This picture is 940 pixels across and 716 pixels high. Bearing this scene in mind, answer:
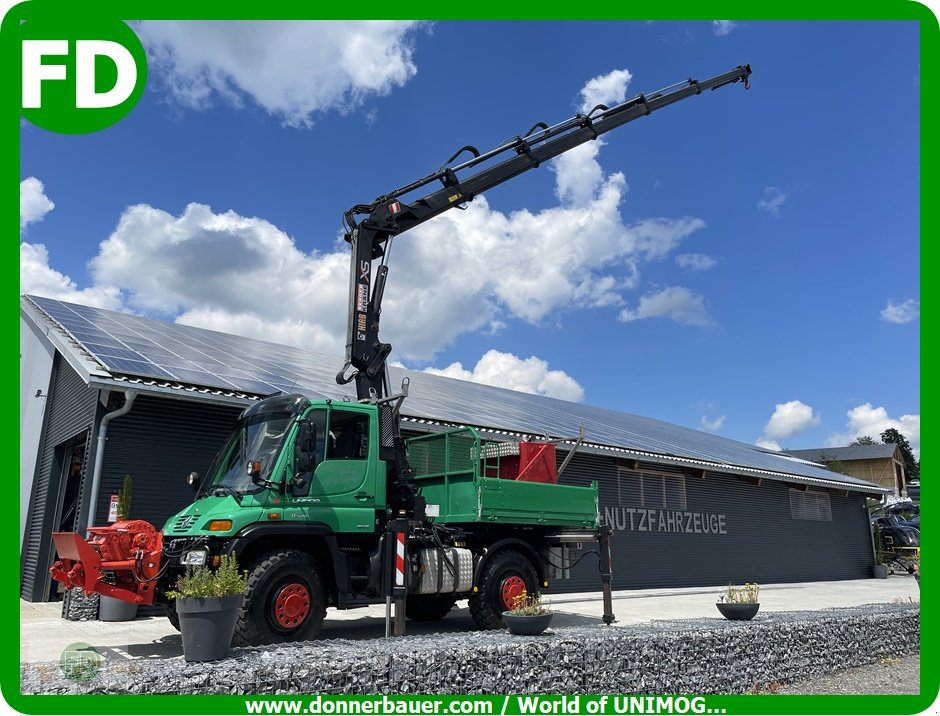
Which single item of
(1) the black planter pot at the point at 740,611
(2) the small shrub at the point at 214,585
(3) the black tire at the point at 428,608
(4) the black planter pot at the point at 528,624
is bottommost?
(3) the black tire at the point at 428,608

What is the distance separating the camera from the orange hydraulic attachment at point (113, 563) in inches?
290

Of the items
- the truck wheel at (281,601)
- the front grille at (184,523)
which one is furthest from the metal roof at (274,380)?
the truck wheel at (281,601)

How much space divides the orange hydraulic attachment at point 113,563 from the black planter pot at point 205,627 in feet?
7.08

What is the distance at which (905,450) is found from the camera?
3135 inches

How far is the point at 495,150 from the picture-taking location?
38.9ft

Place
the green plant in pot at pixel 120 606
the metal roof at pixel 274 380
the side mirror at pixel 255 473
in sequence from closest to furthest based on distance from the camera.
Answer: the side mirror at pixel 255 473, the green plant in pot at pixel 120 606, the metal roof at pixel 274 380

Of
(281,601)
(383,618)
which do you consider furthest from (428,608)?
(281,601)

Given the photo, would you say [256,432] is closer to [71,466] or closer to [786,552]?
[71,466]

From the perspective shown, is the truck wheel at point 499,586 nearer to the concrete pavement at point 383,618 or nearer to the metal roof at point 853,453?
the concrete pavement at point 383,618

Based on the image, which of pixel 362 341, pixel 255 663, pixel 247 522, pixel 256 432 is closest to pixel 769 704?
pixel 255 663

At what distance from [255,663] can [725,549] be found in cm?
1839

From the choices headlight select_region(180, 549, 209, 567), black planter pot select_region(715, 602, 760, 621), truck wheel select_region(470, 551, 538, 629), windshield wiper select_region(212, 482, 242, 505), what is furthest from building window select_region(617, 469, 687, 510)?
headlight select_region(180, 549, 209, 567)

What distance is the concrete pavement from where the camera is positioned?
827cm

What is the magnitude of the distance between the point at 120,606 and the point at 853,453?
61772 mm
